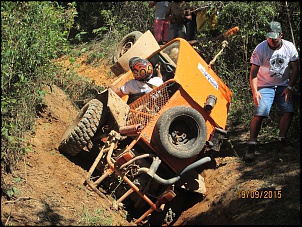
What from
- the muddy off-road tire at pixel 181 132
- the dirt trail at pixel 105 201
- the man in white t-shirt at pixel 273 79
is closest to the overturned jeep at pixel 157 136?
the muddy off-road tire at pixel 181 132

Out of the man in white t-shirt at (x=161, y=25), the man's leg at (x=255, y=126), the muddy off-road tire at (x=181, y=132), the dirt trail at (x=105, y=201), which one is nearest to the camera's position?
the dirt trail at (x=105, y=201)

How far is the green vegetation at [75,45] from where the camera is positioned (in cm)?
689

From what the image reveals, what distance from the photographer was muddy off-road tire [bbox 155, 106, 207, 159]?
7.34 metres

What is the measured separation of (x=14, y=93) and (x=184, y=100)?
224 centimetres

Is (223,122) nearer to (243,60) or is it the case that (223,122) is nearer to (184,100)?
(184,100)

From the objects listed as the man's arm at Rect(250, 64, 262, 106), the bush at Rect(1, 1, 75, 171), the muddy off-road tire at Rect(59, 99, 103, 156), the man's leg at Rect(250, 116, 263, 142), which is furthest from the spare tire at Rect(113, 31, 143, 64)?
the man's leg at Rect(250, 116, 263, 142)

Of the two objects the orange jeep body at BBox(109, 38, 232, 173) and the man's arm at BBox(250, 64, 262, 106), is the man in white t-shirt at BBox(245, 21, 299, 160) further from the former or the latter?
the orange jeep body at BBox(109, 38, 232, 173)

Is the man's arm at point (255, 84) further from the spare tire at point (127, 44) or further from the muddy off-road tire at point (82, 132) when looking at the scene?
the spare tire at point (127, 44)

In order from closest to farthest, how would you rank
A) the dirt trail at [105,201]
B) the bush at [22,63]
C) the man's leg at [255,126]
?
the dirt trail at [105,201], the bush at [22,63], the man's leg at [255,126]

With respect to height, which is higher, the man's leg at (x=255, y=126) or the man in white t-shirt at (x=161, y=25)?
the man in white t-shirt at (x=161, y=25)

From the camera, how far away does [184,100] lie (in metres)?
7.70

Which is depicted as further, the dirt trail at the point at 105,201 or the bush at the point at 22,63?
the bush at the point at 22,63
